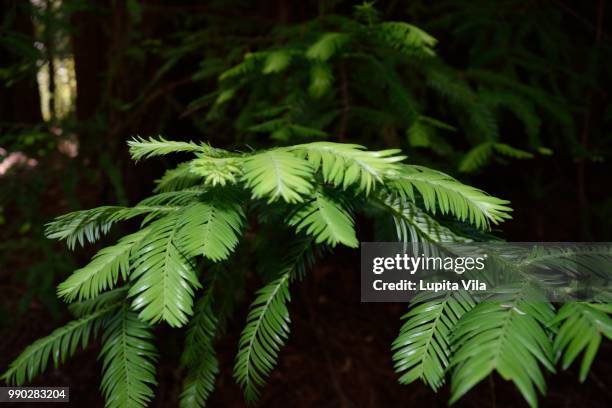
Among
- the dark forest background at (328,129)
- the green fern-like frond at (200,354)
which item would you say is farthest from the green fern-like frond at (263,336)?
the dark forest background at (328,129)

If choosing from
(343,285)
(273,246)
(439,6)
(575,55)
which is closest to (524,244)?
(273,246)

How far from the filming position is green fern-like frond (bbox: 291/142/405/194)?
0.84 metres

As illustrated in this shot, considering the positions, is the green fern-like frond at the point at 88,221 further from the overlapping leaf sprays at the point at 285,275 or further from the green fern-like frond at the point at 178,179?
the green fern-like frond at the point at 178,179

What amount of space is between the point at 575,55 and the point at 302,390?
2.65 meters

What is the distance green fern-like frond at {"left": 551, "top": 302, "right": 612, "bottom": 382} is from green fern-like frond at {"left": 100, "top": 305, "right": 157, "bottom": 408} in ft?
2.94

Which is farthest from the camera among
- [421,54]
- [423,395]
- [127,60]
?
[127,60]

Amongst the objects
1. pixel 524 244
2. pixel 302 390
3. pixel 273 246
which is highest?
pixel 524 244

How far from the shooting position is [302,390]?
2.70 metres

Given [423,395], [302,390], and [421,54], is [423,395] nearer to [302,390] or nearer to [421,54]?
[302,390]

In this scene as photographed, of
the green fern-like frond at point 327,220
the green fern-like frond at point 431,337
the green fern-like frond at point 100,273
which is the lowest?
the green fern-like frond at point 431,337

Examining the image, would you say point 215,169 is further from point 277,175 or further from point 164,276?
point 164,276

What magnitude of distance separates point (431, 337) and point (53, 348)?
1.02 meters

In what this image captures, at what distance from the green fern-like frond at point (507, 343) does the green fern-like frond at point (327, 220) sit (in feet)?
0.92

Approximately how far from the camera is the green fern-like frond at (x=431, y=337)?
877 mm
